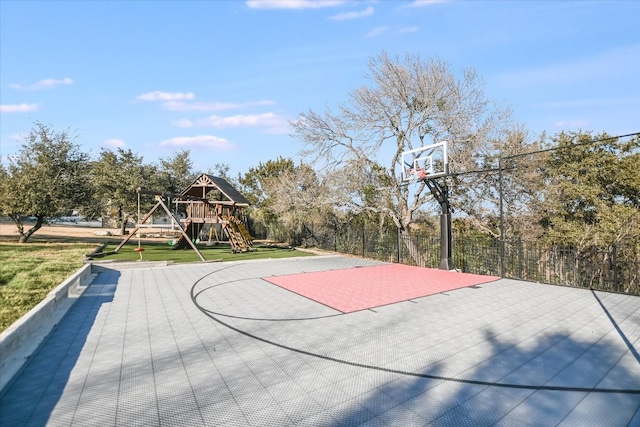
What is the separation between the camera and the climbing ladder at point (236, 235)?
59.8 feet

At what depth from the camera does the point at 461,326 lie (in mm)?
5570

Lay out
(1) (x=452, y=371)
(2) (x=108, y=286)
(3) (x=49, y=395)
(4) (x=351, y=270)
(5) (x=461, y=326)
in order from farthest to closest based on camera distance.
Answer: (4) (x=351, y=270)
(2) (x=108, y=286)
(5) (x=461, y=326)
(1) (x=452, y=371)
(3) (x=49, y=395)

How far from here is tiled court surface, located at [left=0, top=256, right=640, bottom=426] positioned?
2.99 metres

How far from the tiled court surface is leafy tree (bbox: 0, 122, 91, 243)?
1504 cm

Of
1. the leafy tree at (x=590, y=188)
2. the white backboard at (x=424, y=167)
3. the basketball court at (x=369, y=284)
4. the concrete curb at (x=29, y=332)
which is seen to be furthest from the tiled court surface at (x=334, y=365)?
the leafy tree at (x=590, y=188)

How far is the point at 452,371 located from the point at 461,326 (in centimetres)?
192

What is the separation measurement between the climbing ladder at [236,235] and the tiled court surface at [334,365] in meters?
10.8

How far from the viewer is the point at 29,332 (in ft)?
16.0

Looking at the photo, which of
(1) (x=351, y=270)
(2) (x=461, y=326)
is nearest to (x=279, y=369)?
(2) (x=461, y=326)

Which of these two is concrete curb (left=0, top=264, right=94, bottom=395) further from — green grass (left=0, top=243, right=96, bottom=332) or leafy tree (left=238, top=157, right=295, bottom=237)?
leafy tree (left=238, top=157, right=295, bottom=237)

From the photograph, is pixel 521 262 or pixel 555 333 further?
pixel 521 262

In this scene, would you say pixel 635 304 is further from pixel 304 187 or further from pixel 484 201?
pixel 304 187

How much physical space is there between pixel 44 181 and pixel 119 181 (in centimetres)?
666

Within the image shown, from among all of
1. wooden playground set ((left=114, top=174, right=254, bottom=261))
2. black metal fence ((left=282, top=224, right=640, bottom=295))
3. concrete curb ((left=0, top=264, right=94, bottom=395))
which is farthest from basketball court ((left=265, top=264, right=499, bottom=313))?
wooden playground set ((left=114, top=174, right=254, bottom=261))
